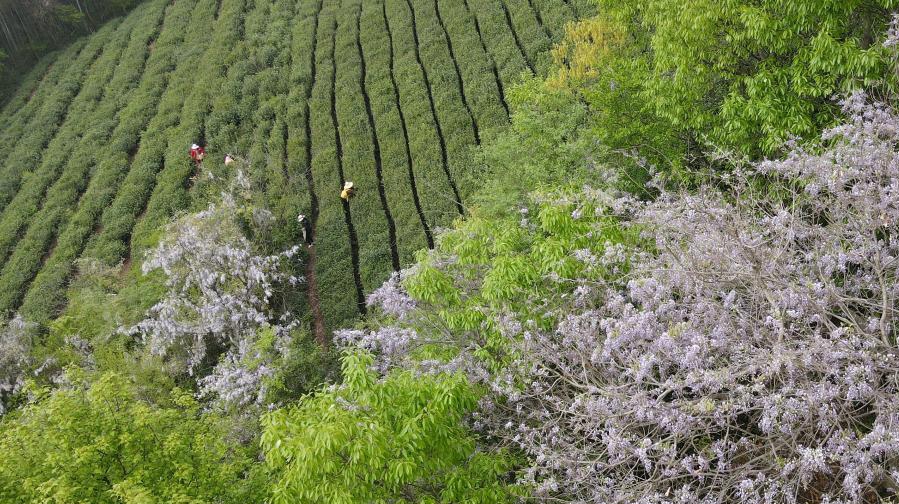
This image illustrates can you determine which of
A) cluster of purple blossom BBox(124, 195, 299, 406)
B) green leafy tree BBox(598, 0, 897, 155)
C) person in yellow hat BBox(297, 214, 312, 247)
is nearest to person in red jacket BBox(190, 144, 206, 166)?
person in yellow hat BBox(297, 214, 312, 247)

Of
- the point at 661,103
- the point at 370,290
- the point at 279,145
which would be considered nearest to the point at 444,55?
the point at 279,145

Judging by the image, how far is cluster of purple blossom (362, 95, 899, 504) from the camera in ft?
27.6

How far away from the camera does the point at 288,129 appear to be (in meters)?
31.9

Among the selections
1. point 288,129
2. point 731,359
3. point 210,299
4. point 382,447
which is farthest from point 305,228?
point 731,359

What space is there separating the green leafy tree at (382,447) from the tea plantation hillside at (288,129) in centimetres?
1252

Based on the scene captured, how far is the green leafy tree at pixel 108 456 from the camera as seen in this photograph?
35.1 feet

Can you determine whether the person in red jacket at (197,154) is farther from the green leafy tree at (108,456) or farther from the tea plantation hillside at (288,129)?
the green leafy tree at (108,456)

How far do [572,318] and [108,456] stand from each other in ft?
26.6

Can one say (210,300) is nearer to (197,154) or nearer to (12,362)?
Answer: (12,362)

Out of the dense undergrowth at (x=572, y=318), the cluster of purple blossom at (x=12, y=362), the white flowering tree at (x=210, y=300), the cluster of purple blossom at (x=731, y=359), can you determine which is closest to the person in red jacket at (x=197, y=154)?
the dense undergrowth at (x=572, y=318)

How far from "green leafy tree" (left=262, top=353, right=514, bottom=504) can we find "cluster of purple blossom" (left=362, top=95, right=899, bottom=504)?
0.89 m

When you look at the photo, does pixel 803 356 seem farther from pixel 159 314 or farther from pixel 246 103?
pixel 246 103

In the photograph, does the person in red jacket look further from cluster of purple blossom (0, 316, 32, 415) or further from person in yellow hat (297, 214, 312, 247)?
cluster of purple blossom (0, 316, 32, 415)

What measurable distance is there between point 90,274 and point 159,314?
7102 mm
